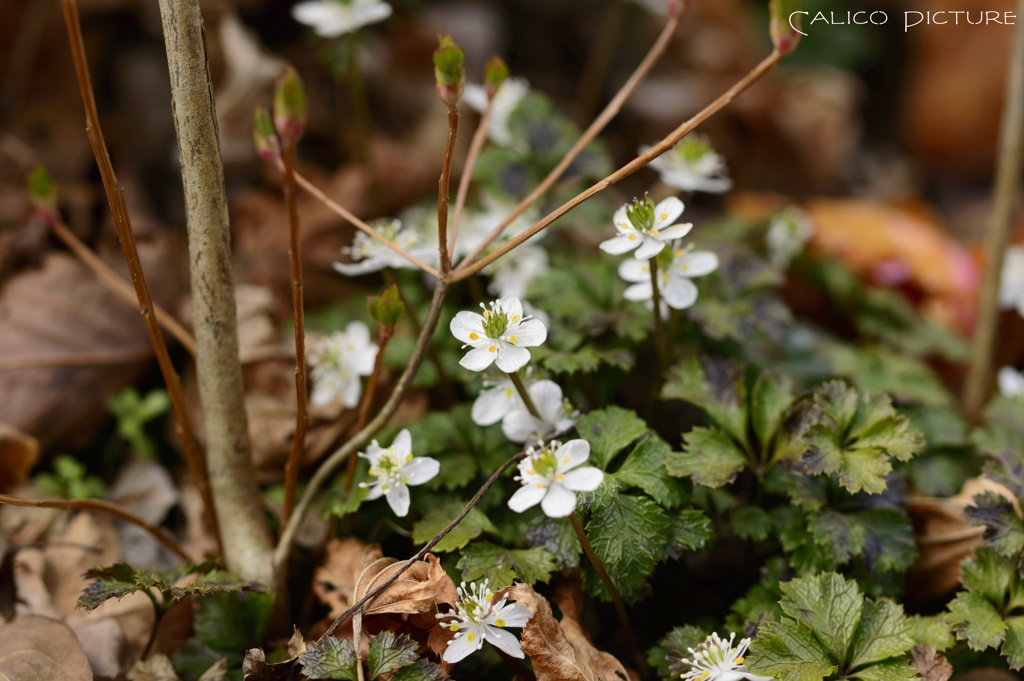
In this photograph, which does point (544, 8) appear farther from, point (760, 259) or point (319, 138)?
point (760, 259)

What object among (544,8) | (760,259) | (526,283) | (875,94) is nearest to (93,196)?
(526,283)

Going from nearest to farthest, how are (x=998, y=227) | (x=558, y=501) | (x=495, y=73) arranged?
(x=558, y=501) → (x=495, y=73) → (x=998, y=227)

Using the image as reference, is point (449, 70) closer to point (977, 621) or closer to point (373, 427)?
point (373, 427)

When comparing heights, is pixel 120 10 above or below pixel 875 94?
above

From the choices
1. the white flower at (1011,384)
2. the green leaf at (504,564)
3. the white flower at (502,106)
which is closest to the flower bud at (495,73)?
the white flower at (502,106)

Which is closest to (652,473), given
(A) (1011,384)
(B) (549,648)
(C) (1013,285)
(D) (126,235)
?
(B) (549,648)

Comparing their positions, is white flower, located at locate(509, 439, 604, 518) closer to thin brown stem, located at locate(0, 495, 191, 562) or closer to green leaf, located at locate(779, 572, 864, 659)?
green leaf, located at locate(779, 572, 864, 659)

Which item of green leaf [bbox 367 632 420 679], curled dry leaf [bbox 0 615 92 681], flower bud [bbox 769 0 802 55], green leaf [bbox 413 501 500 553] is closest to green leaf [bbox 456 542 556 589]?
green leaf [bbox 413 501 500 553]
